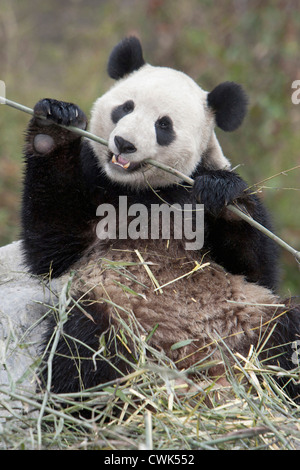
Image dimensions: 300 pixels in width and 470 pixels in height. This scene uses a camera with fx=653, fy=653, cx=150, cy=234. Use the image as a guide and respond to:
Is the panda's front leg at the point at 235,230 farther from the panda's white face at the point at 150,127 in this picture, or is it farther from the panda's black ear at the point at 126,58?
the panda's black ear at the point at 126,58

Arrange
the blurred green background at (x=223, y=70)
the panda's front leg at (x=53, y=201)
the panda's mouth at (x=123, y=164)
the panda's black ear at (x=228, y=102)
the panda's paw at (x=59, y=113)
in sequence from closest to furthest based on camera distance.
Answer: the panda's paw at (x=59, y=113)
the panda's mouth at (x=123, y=164)
the panda's front leg at (x=53, y=201)
the panda's black ear at (x=228, y=102)
the blurred green background at (x=223, y=70)

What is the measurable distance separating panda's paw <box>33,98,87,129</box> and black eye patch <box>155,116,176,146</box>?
50 centimetres

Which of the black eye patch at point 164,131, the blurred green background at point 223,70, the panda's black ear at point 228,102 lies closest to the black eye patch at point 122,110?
the black eye patch at point 164,131

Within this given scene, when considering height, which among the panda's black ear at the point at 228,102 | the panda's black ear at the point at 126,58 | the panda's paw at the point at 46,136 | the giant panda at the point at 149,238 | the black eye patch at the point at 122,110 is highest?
the panda's black ear at the point at 126,58

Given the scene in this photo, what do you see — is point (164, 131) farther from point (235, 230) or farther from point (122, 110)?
point (235, 230)

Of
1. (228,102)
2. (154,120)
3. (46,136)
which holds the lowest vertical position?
(46,136)

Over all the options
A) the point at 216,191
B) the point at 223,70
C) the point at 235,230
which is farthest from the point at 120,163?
the point at 223,70

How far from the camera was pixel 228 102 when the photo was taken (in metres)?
4.07

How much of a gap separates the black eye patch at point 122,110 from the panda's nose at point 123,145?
36 centimetres

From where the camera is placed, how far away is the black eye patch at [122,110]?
379 cm

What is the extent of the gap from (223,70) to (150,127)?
492 centimetres

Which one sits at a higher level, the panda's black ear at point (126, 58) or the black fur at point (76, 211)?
the panda's black ear at point (126, 58)

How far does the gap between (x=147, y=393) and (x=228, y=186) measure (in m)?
1.20

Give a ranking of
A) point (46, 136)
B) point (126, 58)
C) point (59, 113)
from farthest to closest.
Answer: point (126, 58) < point (46, 136) < point (59, 113)
